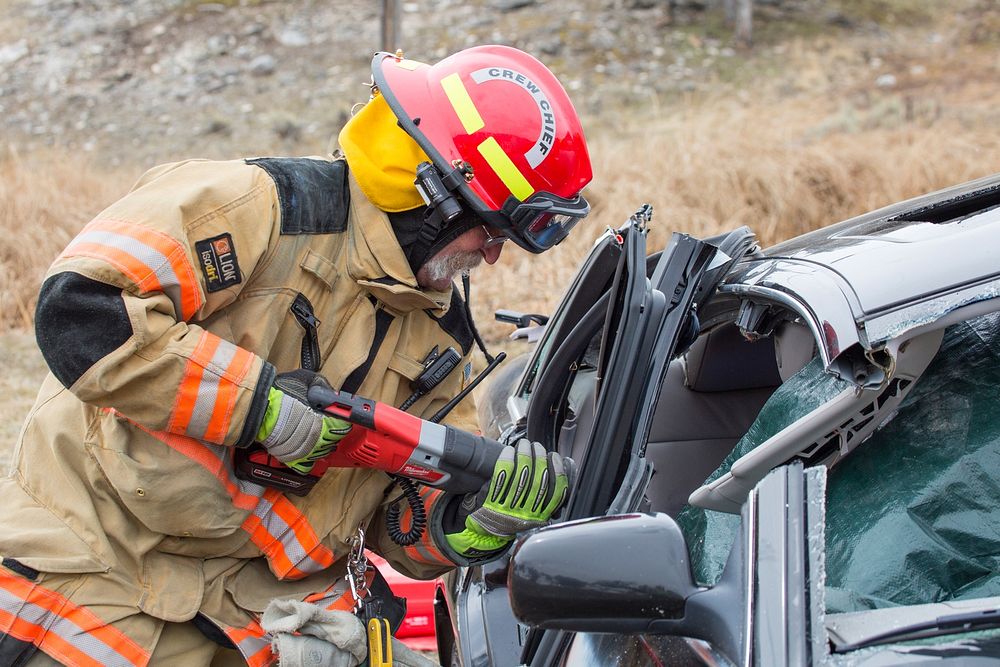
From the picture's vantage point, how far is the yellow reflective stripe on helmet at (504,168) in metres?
2.30

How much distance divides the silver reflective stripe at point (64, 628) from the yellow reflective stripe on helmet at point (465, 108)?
1.45 m

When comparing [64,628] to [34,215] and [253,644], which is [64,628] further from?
[34,215]

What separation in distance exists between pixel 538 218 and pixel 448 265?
0.25m

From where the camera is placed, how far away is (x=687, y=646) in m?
1.46

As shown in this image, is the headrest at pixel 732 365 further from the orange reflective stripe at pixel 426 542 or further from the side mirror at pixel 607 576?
the side mirror at pixel 607 576

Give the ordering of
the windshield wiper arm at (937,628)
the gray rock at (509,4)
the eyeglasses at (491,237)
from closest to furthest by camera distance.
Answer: the windshield wiper arm at (937,628), the eyeglasses at (491,237), the gray rock at (509,4)

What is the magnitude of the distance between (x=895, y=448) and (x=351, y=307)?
1.26 m

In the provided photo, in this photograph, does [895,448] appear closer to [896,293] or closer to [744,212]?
[896,293]

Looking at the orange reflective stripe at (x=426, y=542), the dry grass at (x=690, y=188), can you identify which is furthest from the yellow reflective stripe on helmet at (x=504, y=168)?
the dry grass at (x=690, y=188)

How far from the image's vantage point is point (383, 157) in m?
2.34

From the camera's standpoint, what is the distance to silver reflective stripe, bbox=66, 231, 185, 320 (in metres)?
1.95

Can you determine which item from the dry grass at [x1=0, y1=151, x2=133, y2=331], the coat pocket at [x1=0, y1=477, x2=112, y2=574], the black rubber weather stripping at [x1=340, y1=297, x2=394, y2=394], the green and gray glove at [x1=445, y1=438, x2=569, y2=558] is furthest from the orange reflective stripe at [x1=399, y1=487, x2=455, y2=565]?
the dry grass at [x1=0, y1=151, x2=133, y2=331]

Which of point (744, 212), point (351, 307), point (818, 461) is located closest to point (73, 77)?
point (744, 212)

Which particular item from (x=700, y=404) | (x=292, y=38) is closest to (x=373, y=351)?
(x=700, y=404)
